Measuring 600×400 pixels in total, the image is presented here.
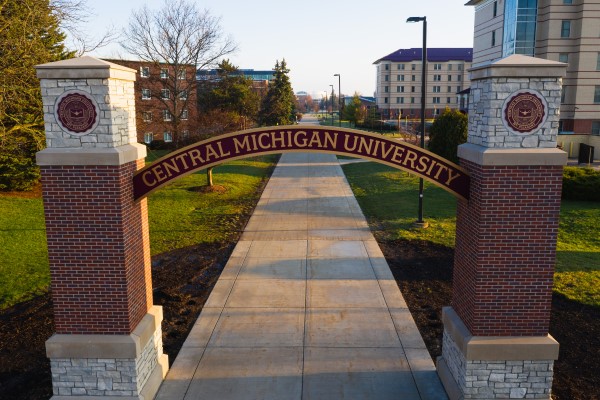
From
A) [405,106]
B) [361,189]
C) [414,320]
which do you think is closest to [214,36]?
[361,189]

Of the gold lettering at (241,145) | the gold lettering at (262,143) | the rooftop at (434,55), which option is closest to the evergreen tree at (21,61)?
the gold lettering at (241,145)

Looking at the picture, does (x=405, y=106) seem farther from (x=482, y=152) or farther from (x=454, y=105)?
(x=482, y=152)

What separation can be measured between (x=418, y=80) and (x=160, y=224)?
286 ft

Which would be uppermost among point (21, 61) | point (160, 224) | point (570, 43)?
point (570, 43)

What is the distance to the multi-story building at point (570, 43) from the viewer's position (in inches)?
1630

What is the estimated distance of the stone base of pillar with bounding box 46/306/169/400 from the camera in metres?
7.53

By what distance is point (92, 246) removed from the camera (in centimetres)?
738

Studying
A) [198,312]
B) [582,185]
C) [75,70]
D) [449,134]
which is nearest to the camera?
[75,70]

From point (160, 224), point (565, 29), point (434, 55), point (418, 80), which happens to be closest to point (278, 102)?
point (565, 29)

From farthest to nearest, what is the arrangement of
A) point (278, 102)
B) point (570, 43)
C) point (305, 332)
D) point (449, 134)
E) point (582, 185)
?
1. point (278, 102)
2. point (570, 43)
3. point (449, 134)
4. point (582, 185)
5. point (305, 332)

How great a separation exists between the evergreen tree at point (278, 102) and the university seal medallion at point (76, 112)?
45064mm

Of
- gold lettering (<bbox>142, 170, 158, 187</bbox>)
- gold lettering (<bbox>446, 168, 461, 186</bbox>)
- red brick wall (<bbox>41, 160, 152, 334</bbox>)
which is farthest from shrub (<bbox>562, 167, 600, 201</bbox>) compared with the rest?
red brick wall (<bbox>41, 160, 152, 334</bbox>)

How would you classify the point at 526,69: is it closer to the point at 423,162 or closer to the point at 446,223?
the point at 423,162

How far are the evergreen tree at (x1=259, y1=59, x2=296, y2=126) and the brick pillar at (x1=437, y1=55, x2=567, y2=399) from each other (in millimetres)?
45277
